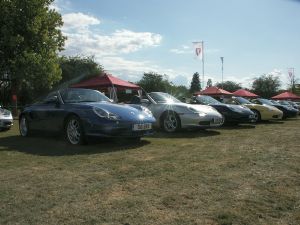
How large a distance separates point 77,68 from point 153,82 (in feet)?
76.0

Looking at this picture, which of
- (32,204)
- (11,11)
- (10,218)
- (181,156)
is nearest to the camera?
(10,218)

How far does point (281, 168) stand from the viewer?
5.56 metres

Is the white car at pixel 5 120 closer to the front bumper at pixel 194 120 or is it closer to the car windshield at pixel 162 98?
the car windshield at pixel 162 98

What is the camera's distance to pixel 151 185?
4727 millimetres

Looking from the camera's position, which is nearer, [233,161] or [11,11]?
[233,161]

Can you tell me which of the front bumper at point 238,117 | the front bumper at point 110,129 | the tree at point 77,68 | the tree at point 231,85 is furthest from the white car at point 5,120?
the tree at point 231,85

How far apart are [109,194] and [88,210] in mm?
550

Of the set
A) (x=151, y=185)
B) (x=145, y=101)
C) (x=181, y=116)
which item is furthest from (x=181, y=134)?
(x=151, y=185)

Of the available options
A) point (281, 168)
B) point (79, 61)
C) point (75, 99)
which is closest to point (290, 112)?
point (75, 99)

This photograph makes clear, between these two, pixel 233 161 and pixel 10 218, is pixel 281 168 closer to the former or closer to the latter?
pixel 233 161

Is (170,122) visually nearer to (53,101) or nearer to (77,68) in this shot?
(53,101)

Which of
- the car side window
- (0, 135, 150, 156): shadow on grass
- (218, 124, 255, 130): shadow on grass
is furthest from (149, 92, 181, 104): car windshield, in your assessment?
the car side window

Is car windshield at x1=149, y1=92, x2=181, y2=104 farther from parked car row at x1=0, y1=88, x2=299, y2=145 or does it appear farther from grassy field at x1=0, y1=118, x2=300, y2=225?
grassy field at x1=0, y1=118, x2=300, y2=225

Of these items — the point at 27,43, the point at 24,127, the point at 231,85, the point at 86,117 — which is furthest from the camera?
the point at 231,85
